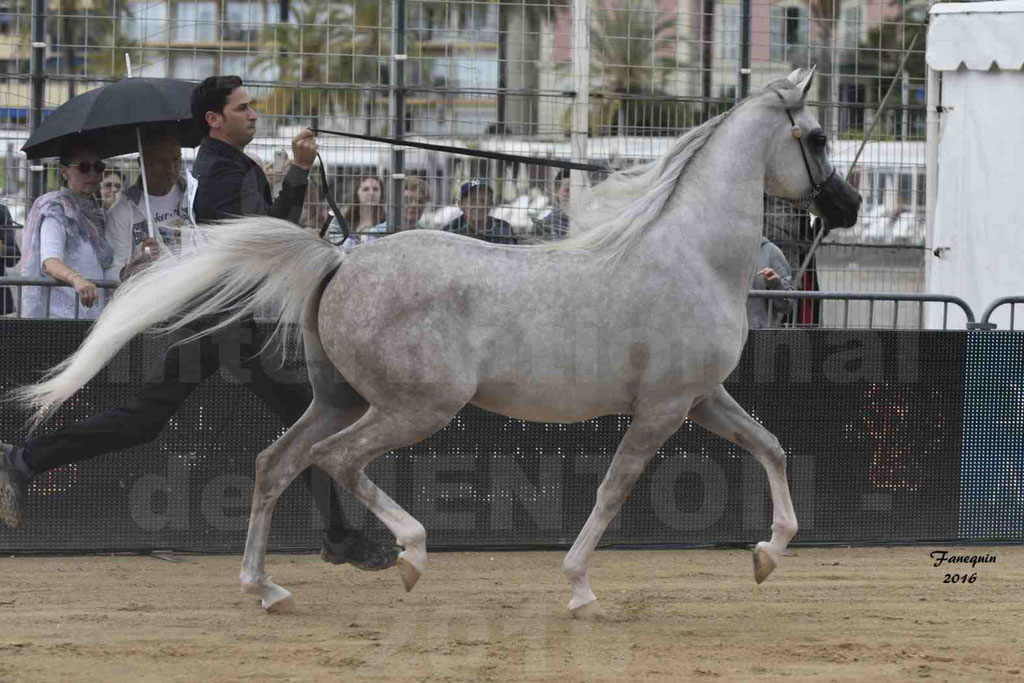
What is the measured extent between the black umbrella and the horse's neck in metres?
2.27

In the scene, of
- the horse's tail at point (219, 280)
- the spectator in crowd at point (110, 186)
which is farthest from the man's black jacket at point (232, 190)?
the spectator in crowd at point (110, 186)

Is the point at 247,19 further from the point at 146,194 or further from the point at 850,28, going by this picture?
the point at 850,28

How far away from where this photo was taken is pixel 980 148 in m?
9.14

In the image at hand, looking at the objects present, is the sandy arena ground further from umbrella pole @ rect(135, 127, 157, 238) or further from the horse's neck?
umbrella pole @ rect(135, 127, 157, 238)

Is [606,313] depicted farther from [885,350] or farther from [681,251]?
[885,350]

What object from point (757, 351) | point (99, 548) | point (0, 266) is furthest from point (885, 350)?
point (0, 266)

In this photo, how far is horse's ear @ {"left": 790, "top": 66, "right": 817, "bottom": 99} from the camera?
586cm

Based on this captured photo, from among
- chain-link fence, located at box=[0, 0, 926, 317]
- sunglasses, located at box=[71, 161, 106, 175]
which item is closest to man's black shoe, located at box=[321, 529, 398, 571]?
sunglasses, located at box=[71, 161, 106, 175]

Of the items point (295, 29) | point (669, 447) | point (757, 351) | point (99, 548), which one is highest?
point (295, 29)

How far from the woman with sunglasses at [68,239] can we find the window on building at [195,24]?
256 cm

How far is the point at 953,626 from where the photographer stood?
5824mm

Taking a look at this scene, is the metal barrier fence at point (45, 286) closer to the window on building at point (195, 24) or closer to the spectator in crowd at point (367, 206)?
the spectator in crowd at point (367, 206)

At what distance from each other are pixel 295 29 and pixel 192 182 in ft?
9.21

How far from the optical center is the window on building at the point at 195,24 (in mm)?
9461
